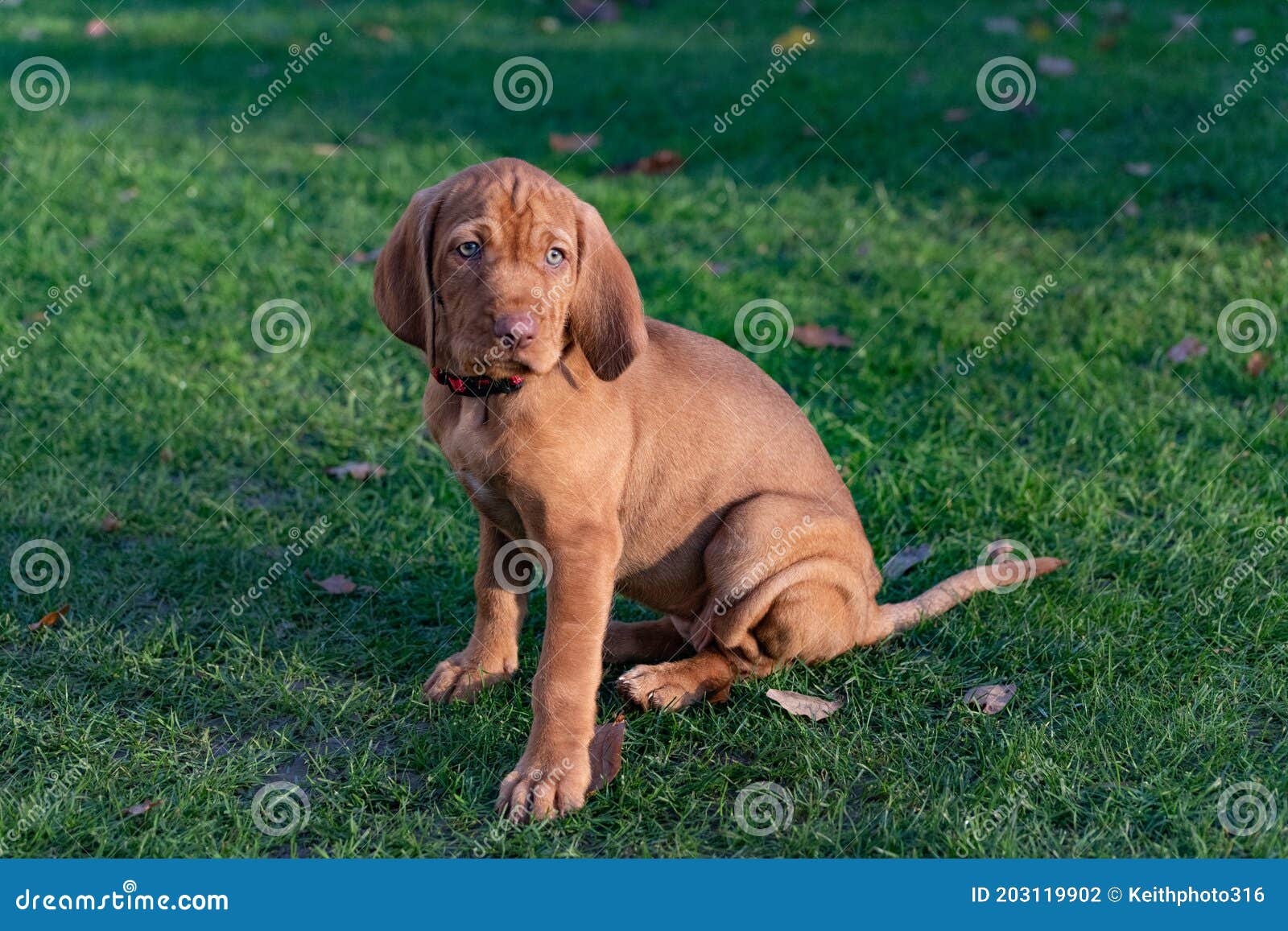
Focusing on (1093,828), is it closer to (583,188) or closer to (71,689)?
(71,689)

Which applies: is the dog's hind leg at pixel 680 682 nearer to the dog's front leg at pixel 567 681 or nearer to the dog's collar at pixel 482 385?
the dog's front leg at pixel 567 681

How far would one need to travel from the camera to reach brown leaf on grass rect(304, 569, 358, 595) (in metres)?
4.87

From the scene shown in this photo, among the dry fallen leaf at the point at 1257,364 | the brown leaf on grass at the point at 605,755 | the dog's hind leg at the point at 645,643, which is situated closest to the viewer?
the brown leaf on grass at the point at 605,755

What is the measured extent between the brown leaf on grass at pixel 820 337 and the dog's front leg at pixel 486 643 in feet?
9.49

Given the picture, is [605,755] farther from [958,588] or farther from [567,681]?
[958,588]

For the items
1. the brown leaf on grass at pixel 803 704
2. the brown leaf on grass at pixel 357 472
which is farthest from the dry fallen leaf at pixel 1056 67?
the brown leaf on grass at pixel 803 704

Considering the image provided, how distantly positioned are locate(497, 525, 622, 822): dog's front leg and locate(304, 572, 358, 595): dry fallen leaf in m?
1.45

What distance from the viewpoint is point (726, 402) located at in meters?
4.11

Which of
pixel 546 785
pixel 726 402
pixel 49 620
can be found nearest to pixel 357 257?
pixel 49 620

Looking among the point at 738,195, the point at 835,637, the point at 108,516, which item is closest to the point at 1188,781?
the point at 835,637

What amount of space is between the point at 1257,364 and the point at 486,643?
4294 mm

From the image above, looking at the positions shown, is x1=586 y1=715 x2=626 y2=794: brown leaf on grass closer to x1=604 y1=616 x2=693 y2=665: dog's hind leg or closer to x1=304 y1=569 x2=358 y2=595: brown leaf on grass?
x1=604 y1=616 x2=693 y2=665: dog's hind leg

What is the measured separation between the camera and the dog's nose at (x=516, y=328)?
10.8 feet

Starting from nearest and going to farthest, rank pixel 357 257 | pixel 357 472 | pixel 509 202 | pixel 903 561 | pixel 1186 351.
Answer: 1. pixel 509 202
2. pixel 903 561
3. pixel 357 472
4. pixel 1186 351
5. pixel 357 257
